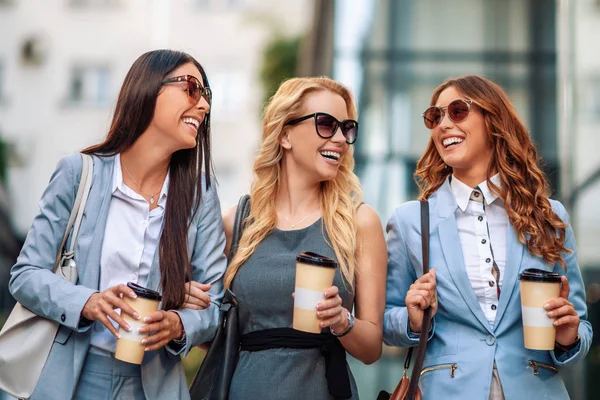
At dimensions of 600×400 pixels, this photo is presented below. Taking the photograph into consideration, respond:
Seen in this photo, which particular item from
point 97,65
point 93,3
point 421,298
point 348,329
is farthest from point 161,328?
point 93,3

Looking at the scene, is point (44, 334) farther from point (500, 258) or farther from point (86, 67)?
point (86, 67)

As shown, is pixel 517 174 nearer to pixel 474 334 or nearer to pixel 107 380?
pixel 474 334

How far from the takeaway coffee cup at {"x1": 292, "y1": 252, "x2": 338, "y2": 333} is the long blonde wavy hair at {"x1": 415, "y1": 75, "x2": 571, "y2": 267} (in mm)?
985

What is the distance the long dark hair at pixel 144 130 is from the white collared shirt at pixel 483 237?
3.92 ft

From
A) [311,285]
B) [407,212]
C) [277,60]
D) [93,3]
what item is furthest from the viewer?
[93,3]

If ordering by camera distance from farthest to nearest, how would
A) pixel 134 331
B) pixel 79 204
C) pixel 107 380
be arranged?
pixel 79 204, pixel 107 380, pixel 134 331

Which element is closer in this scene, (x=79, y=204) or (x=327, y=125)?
(x=79, y=204)

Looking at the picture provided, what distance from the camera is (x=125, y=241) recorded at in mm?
3412

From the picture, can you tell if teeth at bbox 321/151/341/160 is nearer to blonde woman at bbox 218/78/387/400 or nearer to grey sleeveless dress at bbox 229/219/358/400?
blonde woman at bbox 218/78/387/400


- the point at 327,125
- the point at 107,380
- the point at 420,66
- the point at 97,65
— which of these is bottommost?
the point at 107,380

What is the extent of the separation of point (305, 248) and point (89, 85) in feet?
90.8

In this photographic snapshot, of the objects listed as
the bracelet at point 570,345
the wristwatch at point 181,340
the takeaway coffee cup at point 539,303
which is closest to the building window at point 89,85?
the wristwatch at point 181,340

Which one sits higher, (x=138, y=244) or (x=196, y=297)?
(x=138, y=244)

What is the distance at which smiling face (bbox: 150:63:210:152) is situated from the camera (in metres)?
3.54
